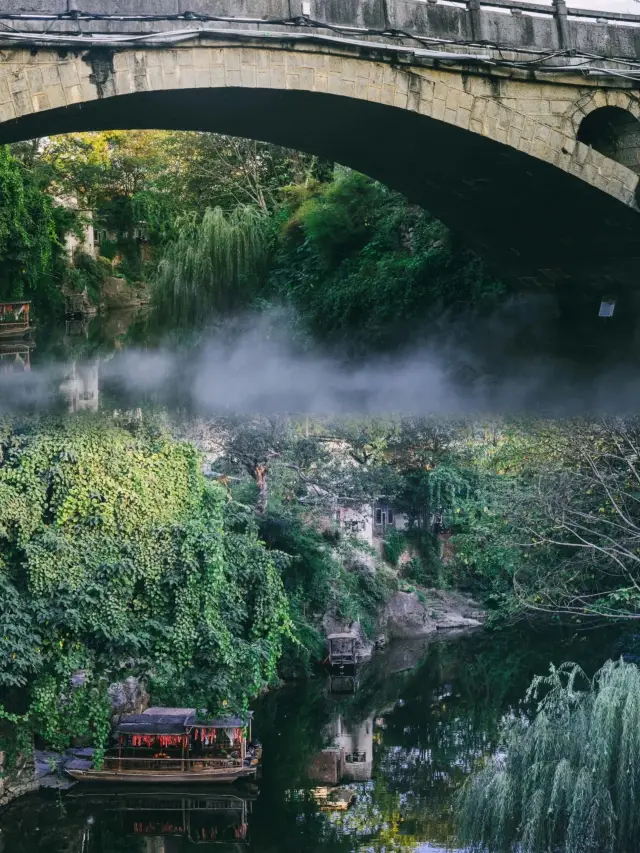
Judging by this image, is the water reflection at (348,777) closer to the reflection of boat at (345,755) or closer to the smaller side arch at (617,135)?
the reflection of boat at (345,755)

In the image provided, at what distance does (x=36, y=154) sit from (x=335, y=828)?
91.4 feet

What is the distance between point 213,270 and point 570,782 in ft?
55.4

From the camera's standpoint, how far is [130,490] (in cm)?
1182

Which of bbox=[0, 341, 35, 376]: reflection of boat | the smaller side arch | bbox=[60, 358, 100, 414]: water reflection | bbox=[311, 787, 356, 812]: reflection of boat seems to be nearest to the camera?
bbox=[311, 787, 356, 812]: reflection of boat

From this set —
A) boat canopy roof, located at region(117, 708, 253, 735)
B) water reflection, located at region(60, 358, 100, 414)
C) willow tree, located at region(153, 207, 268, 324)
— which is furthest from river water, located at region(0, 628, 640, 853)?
willow tree, located at region(153, 207, 268, 324)

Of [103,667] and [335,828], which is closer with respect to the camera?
[103,667]

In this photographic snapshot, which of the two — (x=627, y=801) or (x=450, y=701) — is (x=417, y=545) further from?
(x=627, y=801)

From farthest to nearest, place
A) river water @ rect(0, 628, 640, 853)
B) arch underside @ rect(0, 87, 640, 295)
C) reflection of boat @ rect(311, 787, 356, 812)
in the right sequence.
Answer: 1. reflection of boat @ rect(311, 787, 356, 812)
2. arch underside @ rect(0, 87, 640, 295)
3. river water @ rect(0, 628, 640, 853)

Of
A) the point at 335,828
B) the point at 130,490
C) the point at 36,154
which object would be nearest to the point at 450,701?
the point at 335,828

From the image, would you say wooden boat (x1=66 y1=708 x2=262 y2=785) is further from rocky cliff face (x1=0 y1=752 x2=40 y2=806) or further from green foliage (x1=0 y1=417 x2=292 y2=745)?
green foliage (x1=0 y1=417 x2=292 y2=745)

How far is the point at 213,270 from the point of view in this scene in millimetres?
24688

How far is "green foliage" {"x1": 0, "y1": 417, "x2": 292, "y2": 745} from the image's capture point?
11.3 meters

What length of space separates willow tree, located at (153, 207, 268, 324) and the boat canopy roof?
11737mm

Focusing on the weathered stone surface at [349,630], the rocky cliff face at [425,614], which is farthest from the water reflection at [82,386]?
the rocky cliff face at [425,614]
